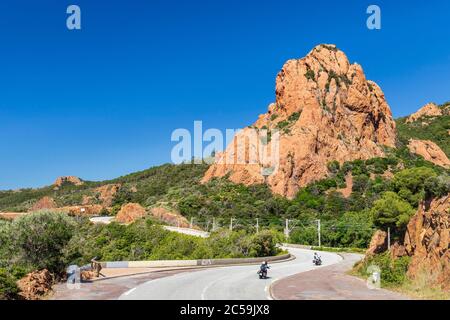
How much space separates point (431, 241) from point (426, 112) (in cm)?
16242

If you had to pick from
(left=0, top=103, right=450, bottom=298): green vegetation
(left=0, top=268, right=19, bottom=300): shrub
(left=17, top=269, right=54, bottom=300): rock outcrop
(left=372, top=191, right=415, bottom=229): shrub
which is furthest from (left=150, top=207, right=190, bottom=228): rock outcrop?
(left=0, top=268, right=19, bottom=300): shrub

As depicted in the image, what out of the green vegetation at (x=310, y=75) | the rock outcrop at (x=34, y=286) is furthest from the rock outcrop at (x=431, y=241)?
the green vegetation at (x=310, y=75)

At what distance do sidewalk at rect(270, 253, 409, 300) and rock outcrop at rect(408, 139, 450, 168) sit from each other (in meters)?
94.9

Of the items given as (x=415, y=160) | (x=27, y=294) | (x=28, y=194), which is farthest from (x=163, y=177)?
(x=27, y=294)

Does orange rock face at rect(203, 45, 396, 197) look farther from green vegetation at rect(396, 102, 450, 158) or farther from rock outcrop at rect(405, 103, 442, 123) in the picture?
rock outcrop at rect(405, 103, 442, 123)

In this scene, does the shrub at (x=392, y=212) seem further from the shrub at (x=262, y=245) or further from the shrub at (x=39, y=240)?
the shrub at (x=39, y=240)

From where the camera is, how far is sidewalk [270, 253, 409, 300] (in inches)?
772

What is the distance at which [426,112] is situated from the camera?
170 m

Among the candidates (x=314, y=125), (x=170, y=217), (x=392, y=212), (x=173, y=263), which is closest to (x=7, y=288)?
(x=173, y=263)

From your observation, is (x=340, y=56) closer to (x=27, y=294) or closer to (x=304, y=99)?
(x=304, y=99)

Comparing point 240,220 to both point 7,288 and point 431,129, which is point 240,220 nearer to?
point 7,288

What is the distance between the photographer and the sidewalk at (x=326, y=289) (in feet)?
64.3

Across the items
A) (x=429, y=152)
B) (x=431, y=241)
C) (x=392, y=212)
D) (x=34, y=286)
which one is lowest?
(x=34, y=286)

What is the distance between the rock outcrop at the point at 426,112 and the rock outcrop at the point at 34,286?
546ft
